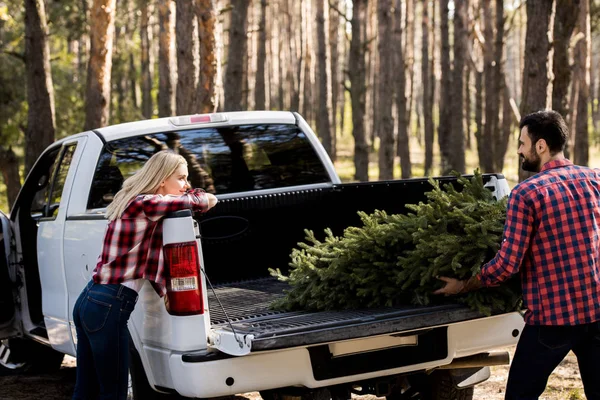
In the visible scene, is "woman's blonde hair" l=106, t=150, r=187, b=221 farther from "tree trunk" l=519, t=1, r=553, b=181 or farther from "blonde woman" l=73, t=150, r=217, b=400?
"tree trunk" l=519, t=1, r=553, b=181

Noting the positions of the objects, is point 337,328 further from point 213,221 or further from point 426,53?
point 426,53

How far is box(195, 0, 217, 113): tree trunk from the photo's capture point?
13.0 m

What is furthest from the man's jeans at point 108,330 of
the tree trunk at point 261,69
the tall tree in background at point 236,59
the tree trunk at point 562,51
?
the tree trunk at point 261,69

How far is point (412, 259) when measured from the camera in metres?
4.59

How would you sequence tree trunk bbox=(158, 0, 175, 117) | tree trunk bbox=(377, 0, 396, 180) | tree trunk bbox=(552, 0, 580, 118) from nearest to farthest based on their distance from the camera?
tree trunk bbox=(552, 0, 580, 118) → tree trunk bbox=(377, 0, 396, 180) → tree trunk bbox=(158, 0, 175, 117)

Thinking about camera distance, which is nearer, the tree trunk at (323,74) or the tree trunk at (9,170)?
the tree trunk at (9,170)

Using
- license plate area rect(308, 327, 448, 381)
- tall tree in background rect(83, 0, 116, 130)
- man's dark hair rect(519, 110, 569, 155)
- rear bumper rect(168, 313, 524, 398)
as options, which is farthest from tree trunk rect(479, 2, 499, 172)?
man's dark hair rect(519, 110, 569, 155)

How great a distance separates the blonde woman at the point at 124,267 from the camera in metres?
4.60

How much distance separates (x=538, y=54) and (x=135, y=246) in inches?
270

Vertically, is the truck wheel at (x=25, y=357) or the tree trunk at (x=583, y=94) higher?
the tree trunk at (x=583, y=94)

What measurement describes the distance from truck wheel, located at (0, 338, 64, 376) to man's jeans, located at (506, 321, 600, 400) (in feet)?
15.2

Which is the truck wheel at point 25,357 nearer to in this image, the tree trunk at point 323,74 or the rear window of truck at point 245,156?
the rear window of truck at point 245,156

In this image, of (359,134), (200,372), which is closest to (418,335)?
(200,372)

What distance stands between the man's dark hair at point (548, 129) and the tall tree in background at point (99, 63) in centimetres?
1237
